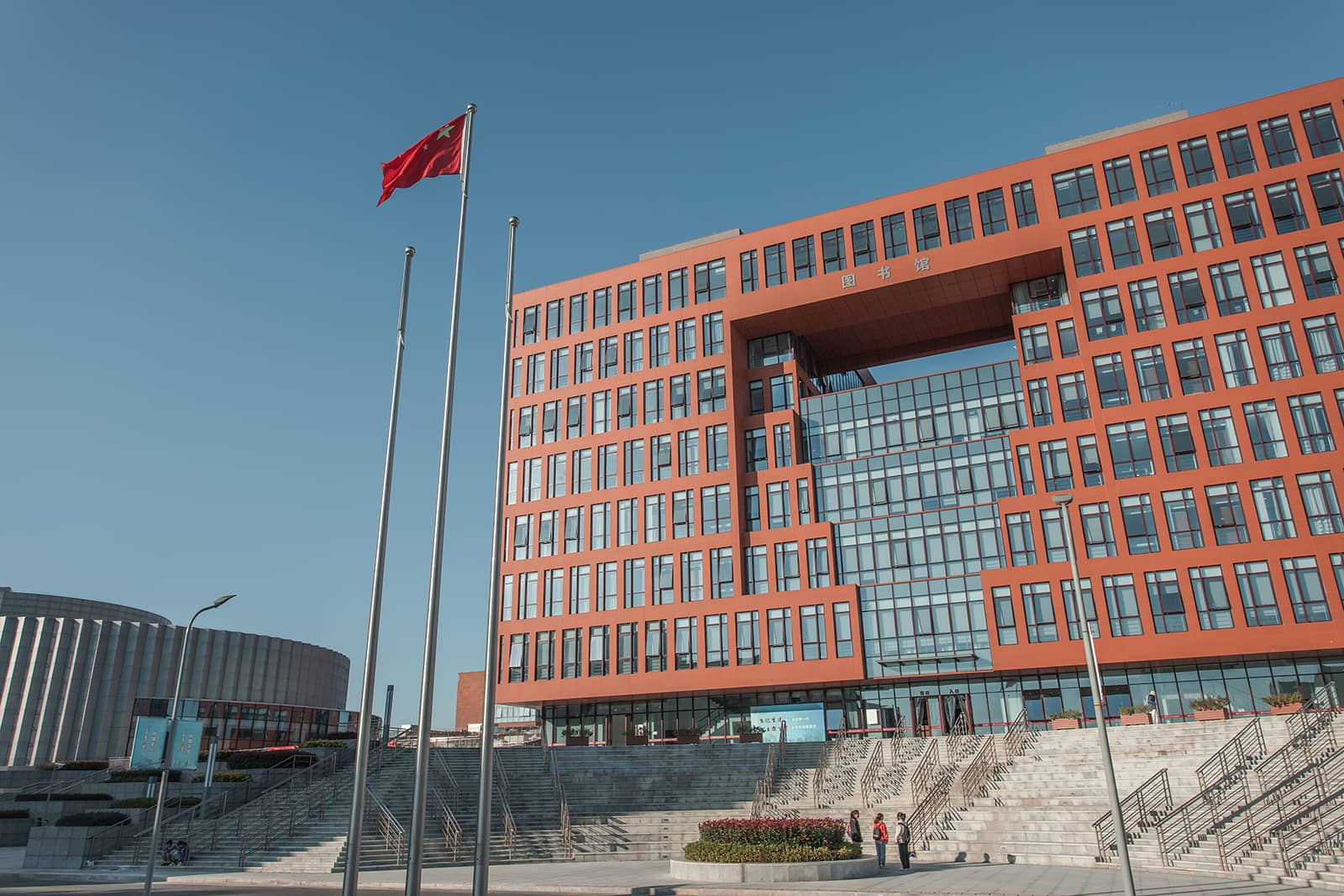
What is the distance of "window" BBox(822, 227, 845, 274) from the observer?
53438 millimetres

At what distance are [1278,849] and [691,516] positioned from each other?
1432 inches

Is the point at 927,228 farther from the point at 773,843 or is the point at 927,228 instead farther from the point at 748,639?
the point at 773,843

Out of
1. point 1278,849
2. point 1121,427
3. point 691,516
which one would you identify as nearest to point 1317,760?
point 1278,849

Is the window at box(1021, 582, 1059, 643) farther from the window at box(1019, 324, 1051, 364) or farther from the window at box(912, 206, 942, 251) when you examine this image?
the window at box(912, 206, 942, 251)

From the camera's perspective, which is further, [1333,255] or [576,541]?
[576,541]

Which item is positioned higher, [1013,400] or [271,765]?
[1013,400]

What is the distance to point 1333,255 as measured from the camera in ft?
142

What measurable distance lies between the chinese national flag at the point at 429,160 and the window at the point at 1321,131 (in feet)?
147

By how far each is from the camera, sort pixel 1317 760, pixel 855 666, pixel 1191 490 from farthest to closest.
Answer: pixel 855 666, pixel 1191 490, pixel 1317 760

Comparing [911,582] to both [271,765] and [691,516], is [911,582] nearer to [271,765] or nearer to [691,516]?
[691,516]

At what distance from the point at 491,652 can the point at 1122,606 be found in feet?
119

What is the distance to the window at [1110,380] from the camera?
46.0 m

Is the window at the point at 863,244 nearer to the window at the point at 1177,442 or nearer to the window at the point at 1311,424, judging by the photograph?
the window at the point at 1177,442

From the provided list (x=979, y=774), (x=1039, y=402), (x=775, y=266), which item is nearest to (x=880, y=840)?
(x=979, y=774)
